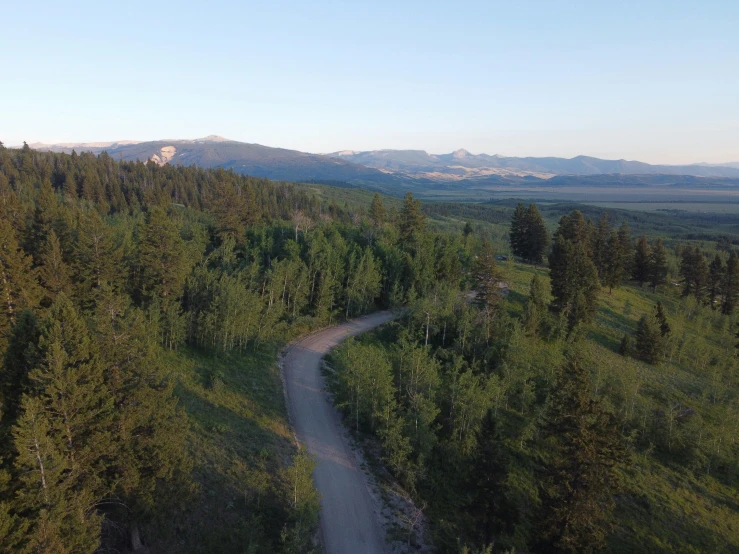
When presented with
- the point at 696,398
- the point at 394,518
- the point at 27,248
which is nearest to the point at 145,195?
the point at 27,248

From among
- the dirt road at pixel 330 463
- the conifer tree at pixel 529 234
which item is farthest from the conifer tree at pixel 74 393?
the conifer tree at pixel 529 234

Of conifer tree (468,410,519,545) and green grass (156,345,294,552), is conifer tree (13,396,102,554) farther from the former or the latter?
conifer tree (468,410,519,545)

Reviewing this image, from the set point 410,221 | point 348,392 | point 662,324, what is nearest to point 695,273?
point 662,324

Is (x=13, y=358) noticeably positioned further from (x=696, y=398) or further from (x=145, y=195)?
(x=145, y=195)

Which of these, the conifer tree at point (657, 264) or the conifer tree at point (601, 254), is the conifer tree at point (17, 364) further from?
the conifer tree at point (657, 264)

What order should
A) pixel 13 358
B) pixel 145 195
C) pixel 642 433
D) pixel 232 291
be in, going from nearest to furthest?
pixel 13 358
pixel 642 433
pixel 232 291
pixel 145 195

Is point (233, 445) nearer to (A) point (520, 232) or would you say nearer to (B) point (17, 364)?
(B) point (17, 364)
